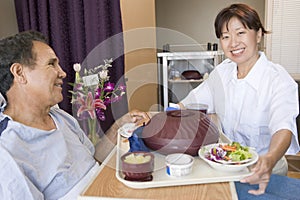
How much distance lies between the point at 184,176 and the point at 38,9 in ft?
4.57

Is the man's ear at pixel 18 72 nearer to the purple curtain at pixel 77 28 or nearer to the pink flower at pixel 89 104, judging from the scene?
the pink flower at pixel 89 104

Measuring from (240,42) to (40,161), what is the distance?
915 millimetres

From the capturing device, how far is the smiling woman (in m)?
0.91

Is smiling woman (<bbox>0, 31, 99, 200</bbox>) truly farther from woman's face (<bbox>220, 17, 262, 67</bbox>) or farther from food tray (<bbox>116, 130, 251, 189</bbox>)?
woman's face (<bbox>220, 17, 262, 67</bbox>)

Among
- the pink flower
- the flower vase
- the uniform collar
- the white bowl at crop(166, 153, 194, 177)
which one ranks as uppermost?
the uniform collar

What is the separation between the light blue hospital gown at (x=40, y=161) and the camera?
0.83 metres

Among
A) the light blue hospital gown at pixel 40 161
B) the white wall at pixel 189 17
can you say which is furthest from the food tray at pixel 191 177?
the white wall at pixel 189 17

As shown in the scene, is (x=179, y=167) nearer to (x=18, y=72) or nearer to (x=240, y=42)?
(x=18, y=72)

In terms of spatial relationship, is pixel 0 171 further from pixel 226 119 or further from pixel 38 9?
pixel 38 9

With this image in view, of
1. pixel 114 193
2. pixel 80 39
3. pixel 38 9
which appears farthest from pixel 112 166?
pixel 38 9

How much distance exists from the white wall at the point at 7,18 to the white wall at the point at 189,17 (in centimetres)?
184

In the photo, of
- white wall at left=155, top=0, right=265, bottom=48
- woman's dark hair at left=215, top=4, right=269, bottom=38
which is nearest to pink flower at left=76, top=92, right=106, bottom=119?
woman's dark hair at left=215, top=4, right=269, bottom=38

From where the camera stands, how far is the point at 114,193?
2.39 feet

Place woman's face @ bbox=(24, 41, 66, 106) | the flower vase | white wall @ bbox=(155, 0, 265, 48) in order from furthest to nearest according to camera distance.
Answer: white wall @ bbox=(155, 0, 265, 48)
the flower vase
woman's face @ bbox=(24, 41, 66, 106)
